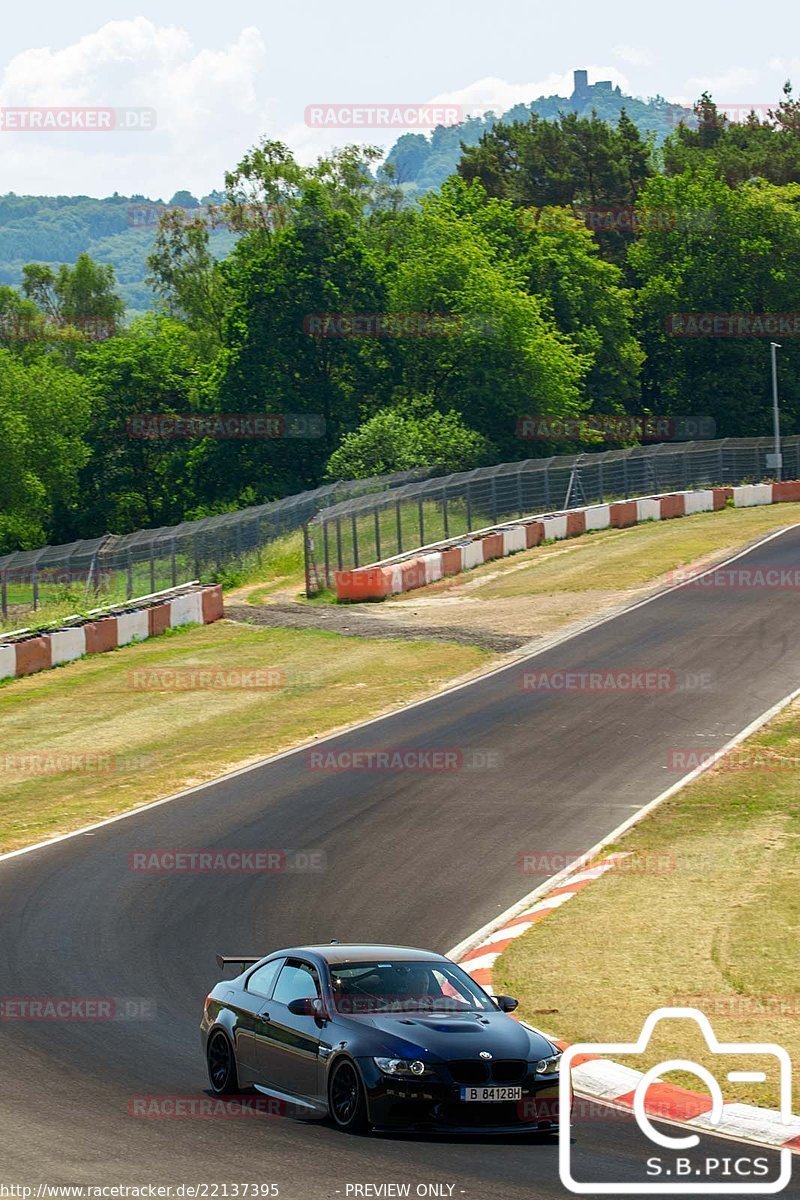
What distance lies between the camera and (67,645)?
40500 mm

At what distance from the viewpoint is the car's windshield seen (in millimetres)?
12383

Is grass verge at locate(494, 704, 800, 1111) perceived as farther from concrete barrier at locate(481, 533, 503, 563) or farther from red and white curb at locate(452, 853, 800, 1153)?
concrete barrier at locate(481, 533, 503, 563)

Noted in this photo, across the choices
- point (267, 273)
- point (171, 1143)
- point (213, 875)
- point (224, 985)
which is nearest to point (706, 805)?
point (213, 875)

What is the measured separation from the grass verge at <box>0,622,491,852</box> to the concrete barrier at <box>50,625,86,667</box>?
0.25 m

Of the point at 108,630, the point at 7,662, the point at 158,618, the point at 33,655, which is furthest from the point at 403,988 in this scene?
the point at 158,618

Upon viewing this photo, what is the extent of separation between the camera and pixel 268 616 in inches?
1832

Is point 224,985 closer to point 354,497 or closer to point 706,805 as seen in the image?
point 706,805

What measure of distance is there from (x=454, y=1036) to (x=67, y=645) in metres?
30.2

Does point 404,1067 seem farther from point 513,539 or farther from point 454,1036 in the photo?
point 513,539

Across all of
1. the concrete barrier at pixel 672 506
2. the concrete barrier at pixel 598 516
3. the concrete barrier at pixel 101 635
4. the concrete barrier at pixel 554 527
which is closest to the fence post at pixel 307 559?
the concrete barrier at pixel 101 635

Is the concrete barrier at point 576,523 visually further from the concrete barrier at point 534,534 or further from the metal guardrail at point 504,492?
the metal guardrail at point 504,492

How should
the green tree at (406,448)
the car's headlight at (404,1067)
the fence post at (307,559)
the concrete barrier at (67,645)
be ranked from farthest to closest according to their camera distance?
the green tree at (406,448) → the fence post at (307,559) → the concrete barrier at (67,645) → the car's headlight at (404,1067)

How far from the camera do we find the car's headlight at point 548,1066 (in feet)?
38.1

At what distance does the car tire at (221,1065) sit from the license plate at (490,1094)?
2.34 m
